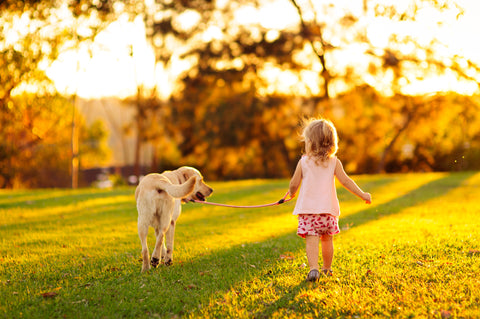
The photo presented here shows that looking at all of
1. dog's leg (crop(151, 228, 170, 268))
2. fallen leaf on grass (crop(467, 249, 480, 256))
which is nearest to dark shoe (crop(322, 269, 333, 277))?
dog's leg (crop(151, 228, 170, 268))

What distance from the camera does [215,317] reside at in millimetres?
4812

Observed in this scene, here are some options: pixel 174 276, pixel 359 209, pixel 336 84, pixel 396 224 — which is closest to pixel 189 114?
pixel 336 84

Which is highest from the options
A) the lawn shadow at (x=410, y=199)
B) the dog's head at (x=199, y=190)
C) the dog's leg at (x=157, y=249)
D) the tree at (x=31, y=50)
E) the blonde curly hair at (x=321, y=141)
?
the tree at (x=31, y=50)

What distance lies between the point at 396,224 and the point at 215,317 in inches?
300

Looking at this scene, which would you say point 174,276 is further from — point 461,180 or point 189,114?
point 189,114

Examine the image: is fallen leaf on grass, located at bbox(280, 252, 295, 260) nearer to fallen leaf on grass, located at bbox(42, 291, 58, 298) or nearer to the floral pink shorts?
the floral pink shorts

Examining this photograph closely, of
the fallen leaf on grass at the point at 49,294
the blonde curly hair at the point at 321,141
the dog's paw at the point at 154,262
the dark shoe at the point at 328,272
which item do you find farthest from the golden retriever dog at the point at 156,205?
the dark shoe at the point at 328,272

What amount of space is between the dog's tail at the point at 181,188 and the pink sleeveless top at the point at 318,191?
1379mm

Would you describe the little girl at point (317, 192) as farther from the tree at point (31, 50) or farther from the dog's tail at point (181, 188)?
the tree at point (31, 50)

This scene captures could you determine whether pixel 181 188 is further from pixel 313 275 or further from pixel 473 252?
pixel 473 252

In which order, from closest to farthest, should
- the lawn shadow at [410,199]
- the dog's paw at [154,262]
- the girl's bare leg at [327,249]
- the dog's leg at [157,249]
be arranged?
the girl's bare leg at [327,249] → the dog's leg at [157,249] → the dog's paw at [154,262] → the lawn shadow at [410,199]

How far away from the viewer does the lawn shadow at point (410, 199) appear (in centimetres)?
1281

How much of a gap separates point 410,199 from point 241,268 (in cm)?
1154

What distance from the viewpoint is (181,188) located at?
640 cm
